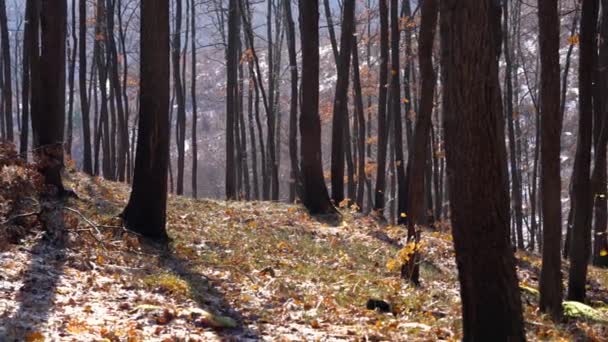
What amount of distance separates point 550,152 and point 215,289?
4049 mm

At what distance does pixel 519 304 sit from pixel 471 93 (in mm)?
1590

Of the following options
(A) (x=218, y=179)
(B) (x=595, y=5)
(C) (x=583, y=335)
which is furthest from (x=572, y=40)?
(A) (x=218, y=179)

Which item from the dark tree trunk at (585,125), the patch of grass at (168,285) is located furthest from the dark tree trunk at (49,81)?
the dark tree trunk at (585,125)

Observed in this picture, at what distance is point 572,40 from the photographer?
40.8ft

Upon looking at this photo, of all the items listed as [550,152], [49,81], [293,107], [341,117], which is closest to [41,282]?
[49,81]

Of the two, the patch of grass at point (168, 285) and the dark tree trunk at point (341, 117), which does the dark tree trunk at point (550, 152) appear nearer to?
the patch of grass at point (168, 285)

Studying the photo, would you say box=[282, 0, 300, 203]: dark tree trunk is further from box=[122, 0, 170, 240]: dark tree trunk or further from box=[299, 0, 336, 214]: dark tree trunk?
box=[122, 0, 170, 240]: dark tree trunk

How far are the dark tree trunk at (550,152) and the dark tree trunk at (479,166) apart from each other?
318cm

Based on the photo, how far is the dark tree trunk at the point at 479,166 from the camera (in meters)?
5.07

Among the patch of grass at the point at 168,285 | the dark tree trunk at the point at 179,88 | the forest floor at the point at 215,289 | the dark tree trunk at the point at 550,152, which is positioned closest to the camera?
the forest floor at the point at 215,289

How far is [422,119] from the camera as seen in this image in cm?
974

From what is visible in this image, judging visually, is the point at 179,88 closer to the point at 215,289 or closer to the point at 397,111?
the point at 397,111

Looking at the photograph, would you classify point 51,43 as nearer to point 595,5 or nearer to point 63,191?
point 63,191

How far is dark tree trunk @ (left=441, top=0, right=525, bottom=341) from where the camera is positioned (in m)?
5.07
